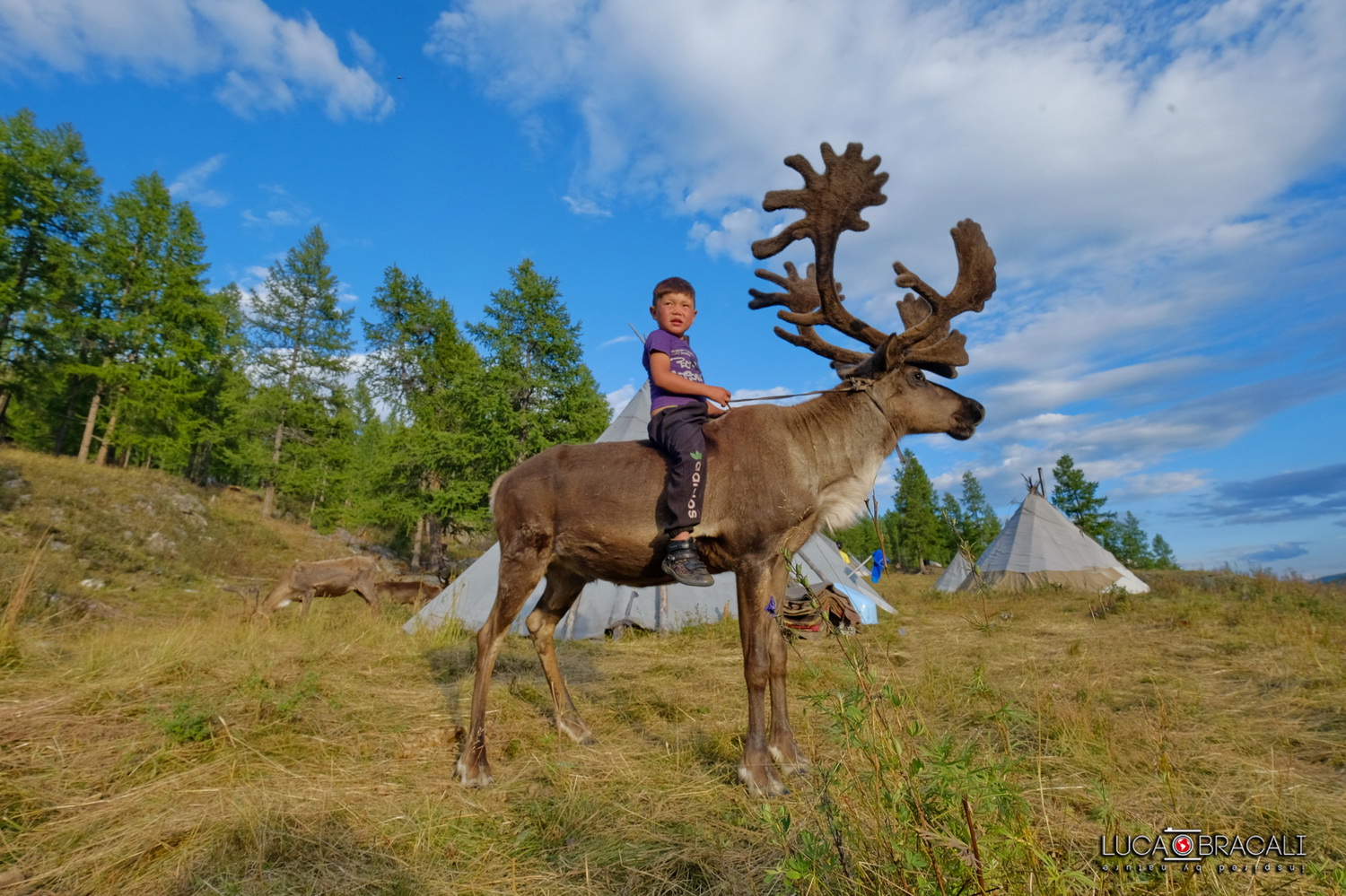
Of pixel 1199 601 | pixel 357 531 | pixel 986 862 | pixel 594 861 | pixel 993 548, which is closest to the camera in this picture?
pixel 986 862

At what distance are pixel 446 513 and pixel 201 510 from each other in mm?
10090

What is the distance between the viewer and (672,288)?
4.61m

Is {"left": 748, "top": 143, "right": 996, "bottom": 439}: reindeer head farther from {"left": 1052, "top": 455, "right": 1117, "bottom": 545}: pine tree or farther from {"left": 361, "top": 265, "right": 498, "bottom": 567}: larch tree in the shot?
{"left": 1052, "top": 455, "right": 1117, "bottom": 545}: pine tree

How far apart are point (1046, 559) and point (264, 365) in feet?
121

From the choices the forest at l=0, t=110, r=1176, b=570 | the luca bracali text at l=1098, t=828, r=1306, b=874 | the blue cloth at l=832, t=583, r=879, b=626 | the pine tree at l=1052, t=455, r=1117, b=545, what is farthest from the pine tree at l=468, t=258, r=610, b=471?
the pine tree at l=1052, t=455, r=1117, b=545

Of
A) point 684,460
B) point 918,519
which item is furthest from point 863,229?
point 918,519

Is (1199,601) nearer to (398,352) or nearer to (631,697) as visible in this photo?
(631,697)

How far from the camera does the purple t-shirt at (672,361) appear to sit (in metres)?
4.43

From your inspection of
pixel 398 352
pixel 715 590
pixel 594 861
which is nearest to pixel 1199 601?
pixel 715 590

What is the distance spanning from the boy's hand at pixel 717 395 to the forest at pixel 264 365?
16105 millimetres

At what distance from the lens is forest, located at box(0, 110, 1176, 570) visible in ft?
78.6

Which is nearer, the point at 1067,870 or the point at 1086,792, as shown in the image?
the point at 1067,870

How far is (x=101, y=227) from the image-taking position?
27.2 metres

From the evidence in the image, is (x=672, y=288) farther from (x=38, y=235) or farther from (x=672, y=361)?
(x=38, y=235)
